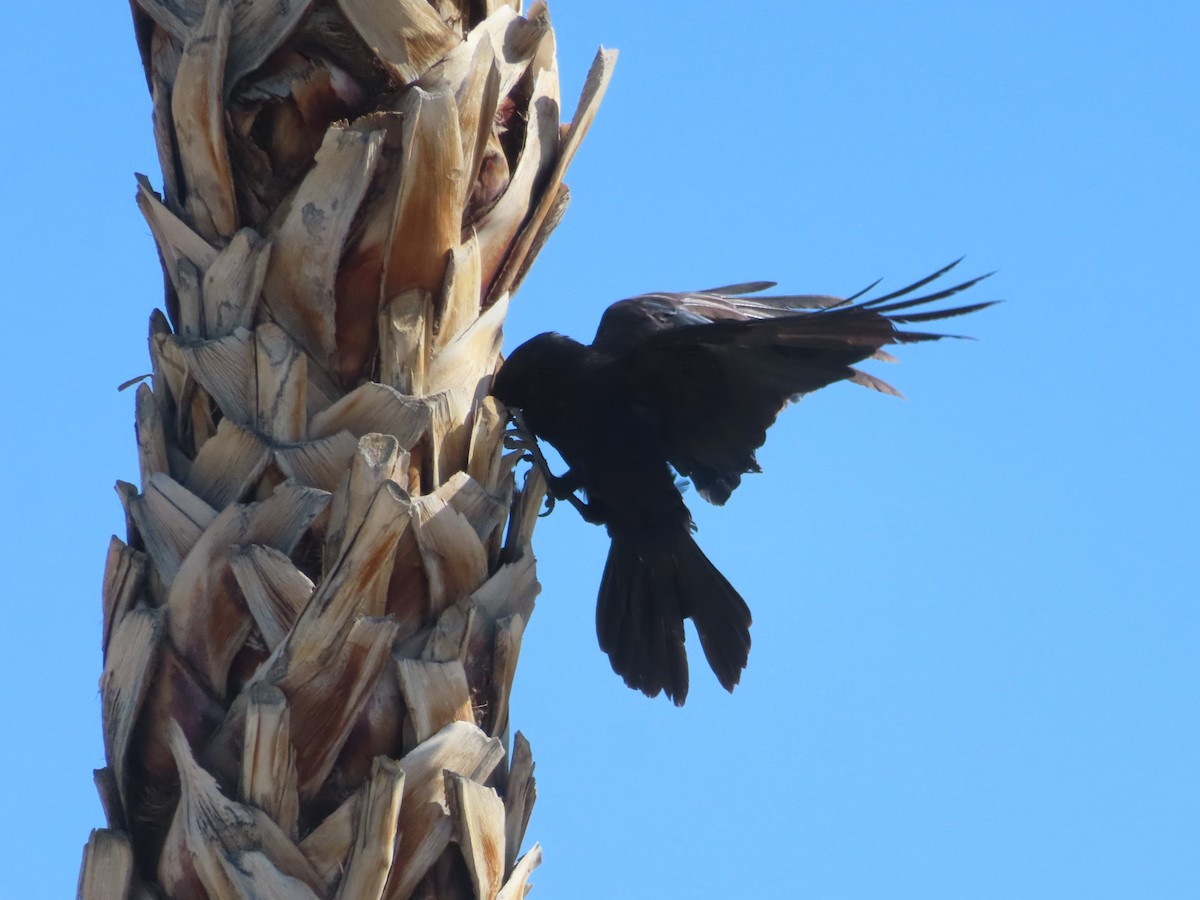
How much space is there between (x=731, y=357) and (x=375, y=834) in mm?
1687

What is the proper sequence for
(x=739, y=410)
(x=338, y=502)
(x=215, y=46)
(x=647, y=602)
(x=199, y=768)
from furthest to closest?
1. (x=647, y=602)
2. (x=739, y=410)
3. (x=215, y=46)
4. (x=338, y=502)
5. (x=199, y=768)

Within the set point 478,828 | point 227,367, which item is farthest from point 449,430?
point 478,828

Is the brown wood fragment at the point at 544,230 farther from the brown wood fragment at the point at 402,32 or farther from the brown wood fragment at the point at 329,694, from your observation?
the brown wood fragment at the point at 329,694

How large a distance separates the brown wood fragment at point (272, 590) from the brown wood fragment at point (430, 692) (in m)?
0.14

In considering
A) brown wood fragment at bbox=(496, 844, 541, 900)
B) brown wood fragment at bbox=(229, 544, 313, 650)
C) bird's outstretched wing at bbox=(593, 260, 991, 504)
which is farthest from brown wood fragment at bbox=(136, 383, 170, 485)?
bird's outstretched wing at bbox=(593, 260, 991, 504)

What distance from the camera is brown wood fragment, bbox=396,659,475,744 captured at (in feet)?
5.73

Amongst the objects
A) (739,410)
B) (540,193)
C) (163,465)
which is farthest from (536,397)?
(163,465)

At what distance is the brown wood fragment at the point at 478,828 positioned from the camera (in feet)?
5.69

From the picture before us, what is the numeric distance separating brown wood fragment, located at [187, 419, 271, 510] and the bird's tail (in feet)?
6.68

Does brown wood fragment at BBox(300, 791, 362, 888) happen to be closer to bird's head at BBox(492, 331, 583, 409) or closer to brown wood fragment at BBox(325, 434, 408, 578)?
brown wood fragment at BBox(325, 434, 408, 578)

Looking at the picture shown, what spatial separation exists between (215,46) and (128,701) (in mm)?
878

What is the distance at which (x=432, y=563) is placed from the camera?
6.05 feet

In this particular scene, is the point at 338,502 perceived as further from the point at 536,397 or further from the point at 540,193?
the point at 536,397

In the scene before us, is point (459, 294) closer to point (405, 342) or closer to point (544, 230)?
point (405, 342)
